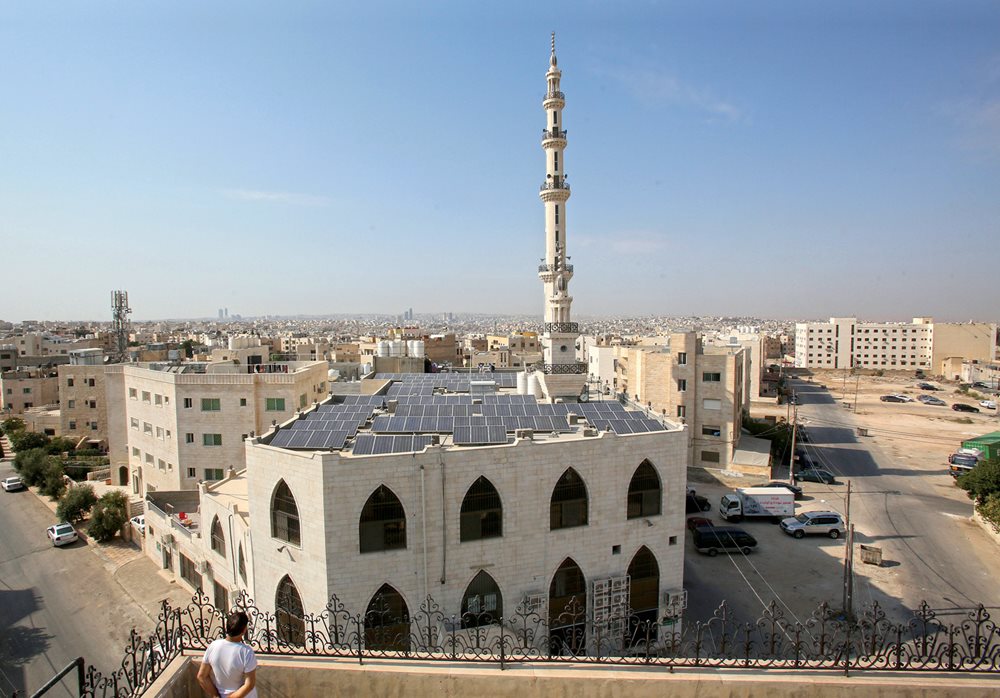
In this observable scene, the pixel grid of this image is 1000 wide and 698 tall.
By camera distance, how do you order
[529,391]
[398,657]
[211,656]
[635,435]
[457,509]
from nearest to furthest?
[211,656] < [398,657] < [457,509] < [635,435] < [529,391]

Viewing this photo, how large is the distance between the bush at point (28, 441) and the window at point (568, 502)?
1468 inches

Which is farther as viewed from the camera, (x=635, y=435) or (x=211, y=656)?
(x=635, y=435)

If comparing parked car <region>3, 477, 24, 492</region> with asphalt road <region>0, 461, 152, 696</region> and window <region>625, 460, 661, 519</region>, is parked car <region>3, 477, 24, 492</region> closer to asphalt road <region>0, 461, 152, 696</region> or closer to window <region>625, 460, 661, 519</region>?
asphalt road <region>0, 461, 152, 696</region>

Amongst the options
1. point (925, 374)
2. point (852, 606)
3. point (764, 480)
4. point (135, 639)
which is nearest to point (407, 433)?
point (135, 639)

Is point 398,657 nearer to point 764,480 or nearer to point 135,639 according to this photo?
point 135,639

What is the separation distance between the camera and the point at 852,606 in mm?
14773

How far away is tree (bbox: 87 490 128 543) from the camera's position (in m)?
22.5

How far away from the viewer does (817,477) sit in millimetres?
27859

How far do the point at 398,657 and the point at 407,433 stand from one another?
25.5ft

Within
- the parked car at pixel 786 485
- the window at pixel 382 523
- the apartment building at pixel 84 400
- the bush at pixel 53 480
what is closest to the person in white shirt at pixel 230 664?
the window at pixel 382 523

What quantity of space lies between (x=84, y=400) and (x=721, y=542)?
39.4m

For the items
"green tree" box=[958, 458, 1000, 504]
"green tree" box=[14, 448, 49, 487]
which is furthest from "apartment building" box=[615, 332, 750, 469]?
"green tree" box=[14, 448, 49, 487]

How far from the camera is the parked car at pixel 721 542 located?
18.6 m

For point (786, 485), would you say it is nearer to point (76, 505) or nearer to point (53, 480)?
point (76, 505)
